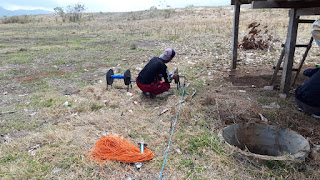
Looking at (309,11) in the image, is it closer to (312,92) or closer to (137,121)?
(312,92)

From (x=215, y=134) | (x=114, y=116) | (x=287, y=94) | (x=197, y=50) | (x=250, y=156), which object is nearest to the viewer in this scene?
(x=250, y=156)

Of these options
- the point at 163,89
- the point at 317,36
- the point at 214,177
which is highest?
the point at 317,36

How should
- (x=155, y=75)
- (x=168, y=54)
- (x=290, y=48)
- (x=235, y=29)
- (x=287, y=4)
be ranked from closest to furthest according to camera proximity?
1. (x=287, y=4)
2. (x=290, y=48)
3. (x=168, y=54)
4. (x=155, y=75)
5. (x=235, y=29)

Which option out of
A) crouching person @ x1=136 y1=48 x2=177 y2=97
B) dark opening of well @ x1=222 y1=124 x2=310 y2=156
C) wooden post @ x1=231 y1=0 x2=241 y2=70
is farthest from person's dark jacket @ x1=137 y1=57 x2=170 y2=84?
wooden post @ x1=231 y1=0 x2=241 y2=70

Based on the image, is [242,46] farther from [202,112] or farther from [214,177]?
[214,177]

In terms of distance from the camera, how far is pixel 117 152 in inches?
131

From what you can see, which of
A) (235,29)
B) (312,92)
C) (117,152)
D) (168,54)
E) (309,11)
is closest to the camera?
(117,152)

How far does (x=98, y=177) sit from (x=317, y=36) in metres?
3.59

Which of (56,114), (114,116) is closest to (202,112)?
(114,116)

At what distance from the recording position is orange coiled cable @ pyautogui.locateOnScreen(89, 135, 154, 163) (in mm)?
3248

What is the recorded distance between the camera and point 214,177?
294cm

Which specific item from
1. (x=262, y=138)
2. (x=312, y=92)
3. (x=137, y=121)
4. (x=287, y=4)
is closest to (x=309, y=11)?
(x=287, y=4)

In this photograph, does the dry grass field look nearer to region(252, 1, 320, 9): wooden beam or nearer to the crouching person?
the crouching person

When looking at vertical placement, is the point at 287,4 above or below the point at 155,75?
above
